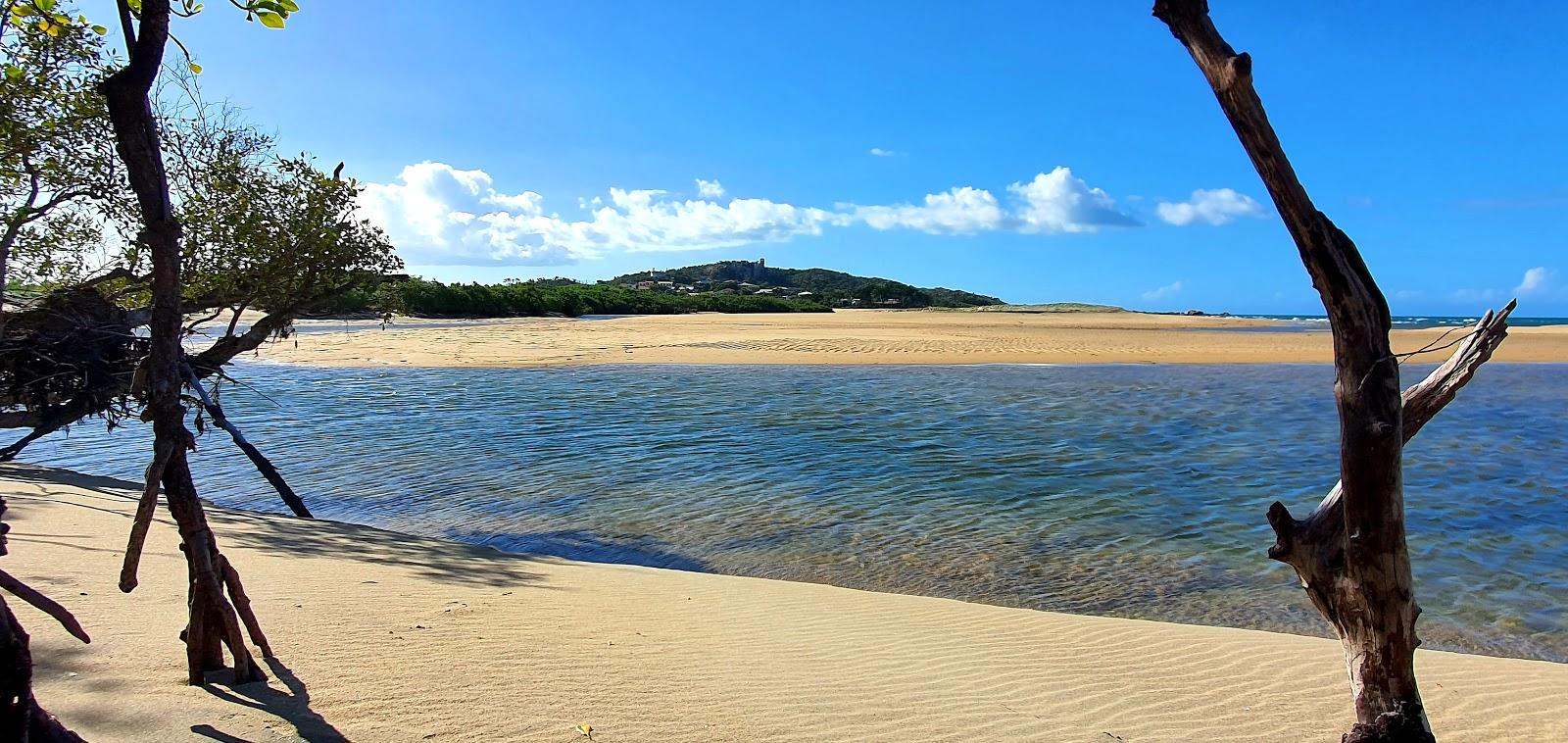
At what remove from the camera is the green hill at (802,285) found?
105250 mm

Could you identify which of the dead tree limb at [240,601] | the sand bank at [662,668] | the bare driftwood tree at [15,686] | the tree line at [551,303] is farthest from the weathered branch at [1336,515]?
the tree line at [551,303]

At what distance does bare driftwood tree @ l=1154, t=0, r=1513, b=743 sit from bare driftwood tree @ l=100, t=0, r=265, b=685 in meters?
3.94

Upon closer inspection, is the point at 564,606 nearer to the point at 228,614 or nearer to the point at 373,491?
the point at 228,614

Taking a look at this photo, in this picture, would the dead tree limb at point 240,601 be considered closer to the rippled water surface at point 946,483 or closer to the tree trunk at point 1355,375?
the rippled water surface at point 946,483

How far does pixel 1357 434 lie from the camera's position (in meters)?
3.01

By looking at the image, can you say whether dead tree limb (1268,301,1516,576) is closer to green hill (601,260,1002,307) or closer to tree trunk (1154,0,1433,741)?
tree trunk (1154,0,1433,741)

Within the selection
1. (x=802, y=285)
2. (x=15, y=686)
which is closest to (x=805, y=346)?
(x=15, y=686)

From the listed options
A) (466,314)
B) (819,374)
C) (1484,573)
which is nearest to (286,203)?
(1484,573)

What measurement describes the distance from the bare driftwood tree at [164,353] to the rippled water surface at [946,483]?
14.8 ft

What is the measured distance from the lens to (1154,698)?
4688 mm

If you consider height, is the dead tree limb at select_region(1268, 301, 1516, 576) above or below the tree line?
below

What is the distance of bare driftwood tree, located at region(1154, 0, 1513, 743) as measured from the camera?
2941mm

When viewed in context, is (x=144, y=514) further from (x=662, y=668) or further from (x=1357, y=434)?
(x=1357, y=434)

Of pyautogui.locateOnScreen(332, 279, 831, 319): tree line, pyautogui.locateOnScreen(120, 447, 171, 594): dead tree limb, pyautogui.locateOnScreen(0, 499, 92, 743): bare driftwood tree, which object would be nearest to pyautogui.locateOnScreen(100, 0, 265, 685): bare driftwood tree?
pyautogui.locateOnScreen(120, 447, 171, 594): dead tree limb
